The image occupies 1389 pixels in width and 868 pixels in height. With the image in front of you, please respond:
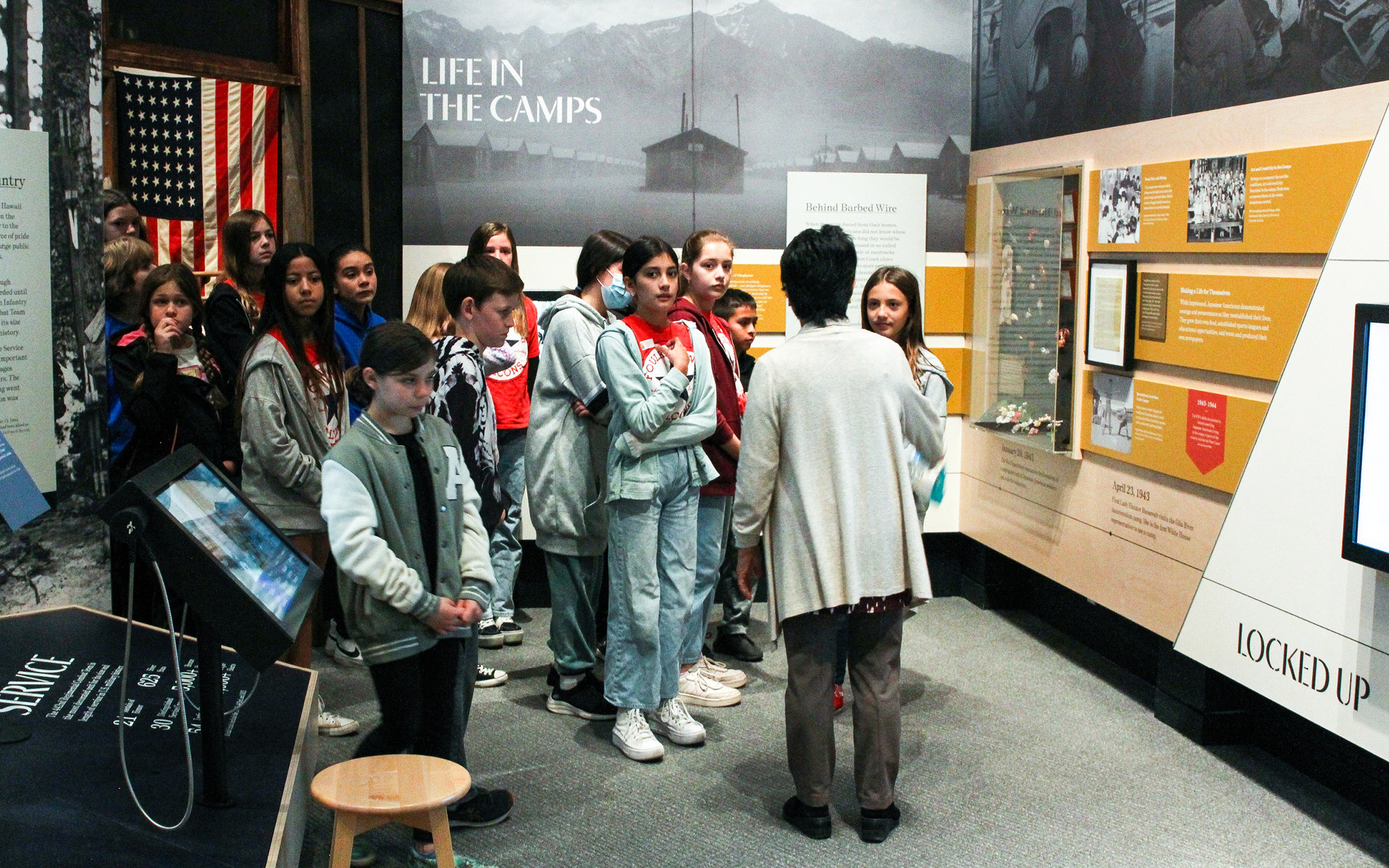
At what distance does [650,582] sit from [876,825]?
984mm

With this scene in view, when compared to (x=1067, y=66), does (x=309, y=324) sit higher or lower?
lower

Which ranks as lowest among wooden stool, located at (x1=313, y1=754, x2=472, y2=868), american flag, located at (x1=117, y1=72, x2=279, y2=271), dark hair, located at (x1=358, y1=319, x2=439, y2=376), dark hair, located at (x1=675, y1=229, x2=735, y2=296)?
wooden stool, located at (x1=313, y1=754, x2=472, y2=868)

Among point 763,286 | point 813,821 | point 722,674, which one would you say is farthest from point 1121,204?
point 813,821

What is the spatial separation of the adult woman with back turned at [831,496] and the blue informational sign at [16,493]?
1.78 meters

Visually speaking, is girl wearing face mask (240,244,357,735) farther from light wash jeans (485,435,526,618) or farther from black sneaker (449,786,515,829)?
light wash jeans (485,435,526,618)


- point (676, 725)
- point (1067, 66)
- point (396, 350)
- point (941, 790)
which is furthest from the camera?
point (1067, 66)

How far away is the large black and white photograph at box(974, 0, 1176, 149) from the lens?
15.4ft

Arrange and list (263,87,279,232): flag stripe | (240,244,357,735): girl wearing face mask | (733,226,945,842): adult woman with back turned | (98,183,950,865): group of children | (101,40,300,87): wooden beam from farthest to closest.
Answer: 1. (263,87,279,232): flag stripe
2. (101,40,300,87): wooden beam
3. (240,244,357,735): girl wearing face mask
4. (733,226,945,842): adult woman with back turned
5. (98,183,950,865): group of children

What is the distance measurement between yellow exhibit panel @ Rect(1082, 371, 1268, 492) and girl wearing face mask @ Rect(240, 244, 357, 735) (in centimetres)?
272

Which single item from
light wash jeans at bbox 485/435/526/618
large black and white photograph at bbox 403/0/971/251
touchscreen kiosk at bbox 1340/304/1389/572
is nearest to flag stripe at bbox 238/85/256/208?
large black and white photograph at bbox 403/0/971/251

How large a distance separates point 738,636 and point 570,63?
257 cm

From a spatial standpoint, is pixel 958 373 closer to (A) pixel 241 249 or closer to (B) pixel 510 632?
(B) pixel 510 632

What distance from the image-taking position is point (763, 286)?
5836 mm

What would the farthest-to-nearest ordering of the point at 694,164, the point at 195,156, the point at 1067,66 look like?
the point at 694,164 < the point at 195,156 < the point at 1067,66
